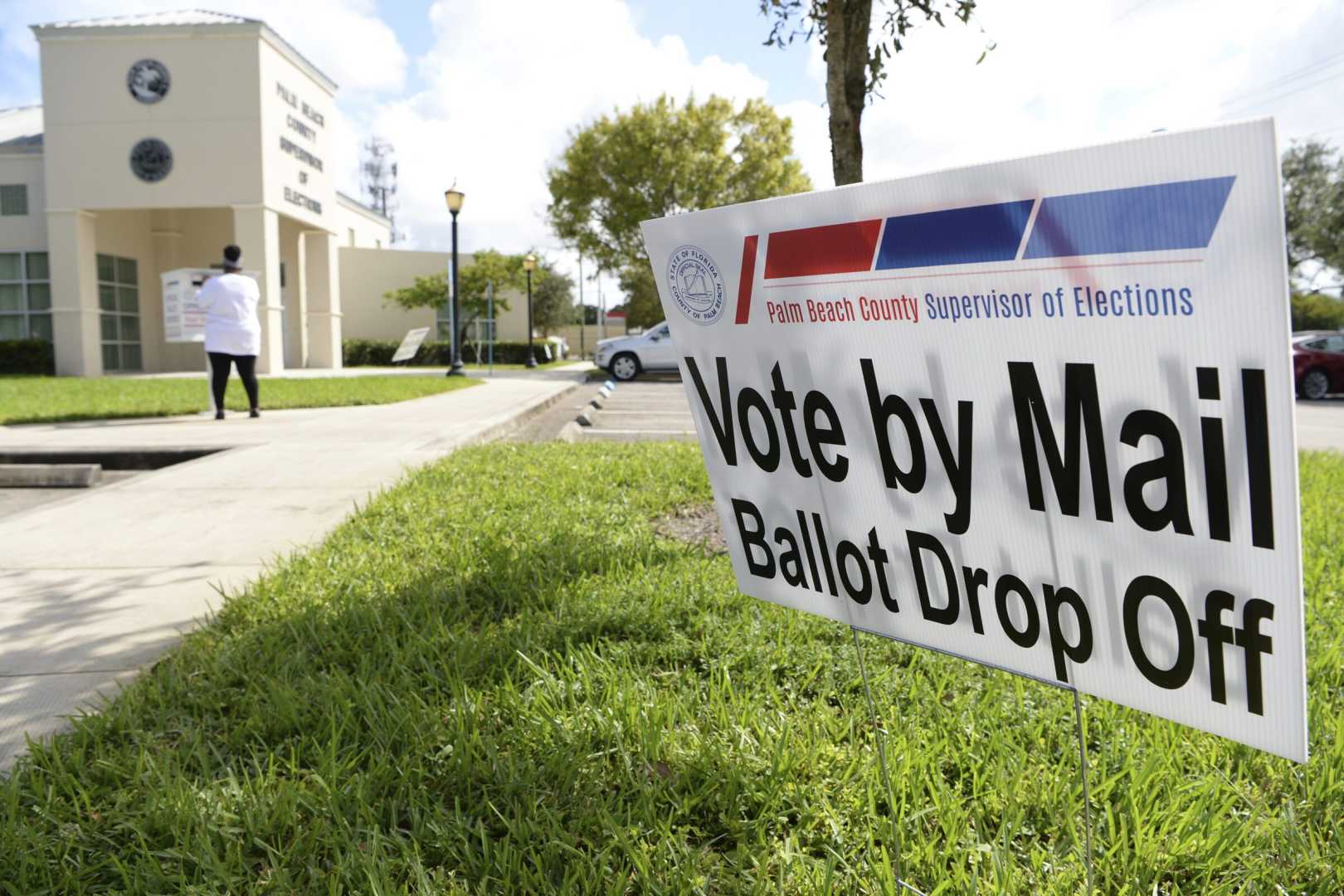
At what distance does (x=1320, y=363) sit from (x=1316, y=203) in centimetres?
2187

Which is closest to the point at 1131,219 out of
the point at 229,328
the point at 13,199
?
the point at 229,328

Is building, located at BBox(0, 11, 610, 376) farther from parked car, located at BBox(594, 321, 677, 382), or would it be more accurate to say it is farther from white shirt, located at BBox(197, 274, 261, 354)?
white shirt, located at BBox(197, 274, 261, 354)

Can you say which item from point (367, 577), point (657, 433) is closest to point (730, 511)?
point (367, 577)

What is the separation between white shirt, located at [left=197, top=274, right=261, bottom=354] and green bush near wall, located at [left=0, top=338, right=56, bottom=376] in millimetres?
17630

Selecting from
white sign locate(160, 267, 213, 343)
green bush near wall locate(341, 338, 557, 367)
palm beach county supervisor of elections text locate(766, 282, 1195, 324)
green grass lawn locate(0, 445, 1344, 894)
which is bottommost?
green grass lawn locate(0, 445, 1344, 894)

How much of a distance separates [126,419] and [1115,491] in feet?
35.6

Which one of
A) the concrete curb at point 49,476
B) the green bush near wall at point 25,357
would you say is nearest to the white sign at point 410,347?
the green bush near wall at point 25,357

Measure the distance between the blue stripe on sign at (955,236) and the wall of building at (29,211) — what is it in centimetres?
2955

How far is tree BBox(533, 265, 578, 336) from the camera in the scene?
50.6 metres

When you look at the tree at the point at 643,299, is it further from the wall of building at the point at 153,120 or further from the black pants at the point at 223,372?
the black pants at the point at 223,372

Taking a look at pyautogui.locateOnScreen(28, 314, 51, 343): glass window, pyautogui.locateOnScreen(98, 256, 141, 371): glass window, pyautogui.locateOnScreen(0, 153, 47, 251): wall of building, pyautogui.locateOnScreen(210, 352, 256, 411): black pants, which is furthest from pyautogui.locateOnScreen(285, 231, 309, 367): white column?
pyautogui.locateOnScreen(210, 352, 256, 411): black pants

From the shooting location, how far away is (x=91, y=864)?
1851 millimetres

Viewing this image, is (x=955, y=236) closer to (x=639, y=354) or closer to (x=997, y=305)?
(x=997, y=305)

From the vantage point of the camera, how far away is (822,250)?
1670mm
